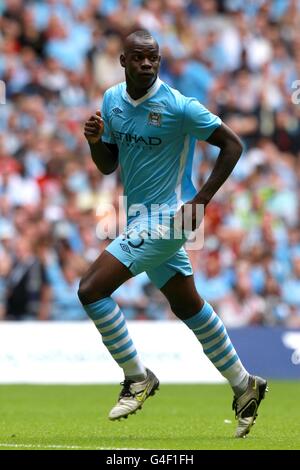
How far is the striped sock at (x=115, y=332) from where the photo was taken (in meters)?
8.28

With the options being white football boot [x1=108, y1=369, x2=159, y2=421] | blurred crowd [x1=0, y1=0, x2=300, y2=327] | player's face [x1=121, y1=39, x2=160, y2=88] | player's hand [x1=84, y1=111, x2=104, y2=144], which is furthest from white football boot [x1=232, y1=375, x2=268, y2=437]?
blurred crowd [x1=0, y1=0, x2=300, y2=327]

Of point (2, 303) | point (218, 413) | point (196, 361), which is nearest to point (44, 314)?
point (2, 303)

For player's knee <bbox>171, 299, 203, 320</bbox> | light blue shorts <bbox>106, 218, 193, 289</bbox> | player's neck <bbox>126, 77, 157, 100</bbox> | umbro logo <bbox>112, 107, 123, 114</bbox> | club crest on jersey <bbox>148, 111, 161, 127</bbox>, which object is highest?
player's neck <bbox>126, 77, 157, 100</bbox>

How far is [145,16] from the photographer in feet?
67.9

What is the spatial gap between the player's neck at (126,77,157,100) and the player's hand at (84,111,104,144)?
40cm

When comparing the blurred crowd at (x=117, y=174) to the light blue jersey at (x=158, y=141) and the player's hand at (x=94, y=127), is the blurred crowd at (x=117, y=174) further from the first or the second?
the player's hand at (x=94, y=127)

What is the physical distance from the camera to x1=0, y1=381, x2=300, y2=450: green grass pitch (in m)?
8.18

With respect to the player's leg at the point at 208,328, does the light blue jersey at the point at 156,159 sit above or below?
above

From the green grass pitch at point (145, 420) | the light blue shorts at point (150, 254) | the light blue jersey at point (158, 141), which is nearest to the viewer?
the green grass pitch at point (145, 420)

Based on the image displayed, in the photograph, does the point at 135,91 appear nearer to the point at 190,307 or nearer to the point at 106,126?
the point at 106,126

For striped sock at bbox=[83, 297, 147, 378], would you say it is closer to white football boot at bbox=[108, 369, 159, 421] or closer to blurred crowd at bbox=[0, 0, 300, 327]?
white football boot at bbox=[108, 369, 159, 421]

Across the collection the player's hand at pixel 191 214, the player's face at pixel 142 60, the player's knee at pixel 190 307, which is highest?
the player's face at pixel 142 60

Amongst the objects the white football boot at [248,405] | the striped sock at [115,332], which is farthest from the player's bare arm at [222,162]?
the white football boot at [248,405]
